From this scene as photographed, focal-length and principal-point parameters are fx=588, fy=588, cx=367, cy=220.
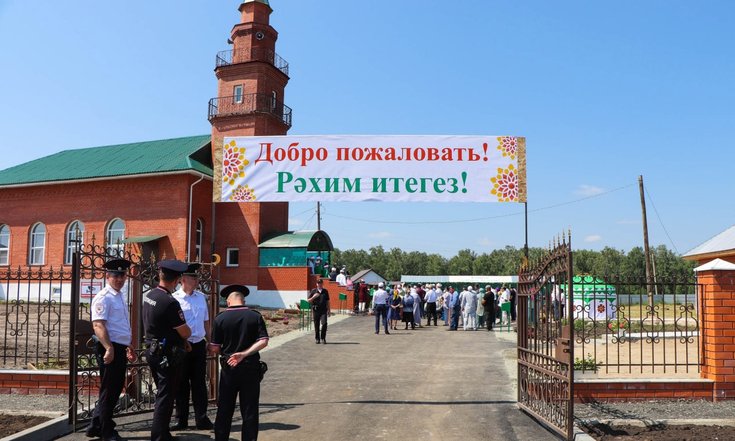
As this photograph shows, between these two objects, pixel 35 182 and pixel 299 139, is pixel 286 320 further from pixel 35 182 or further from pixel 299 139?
pixel 35 182

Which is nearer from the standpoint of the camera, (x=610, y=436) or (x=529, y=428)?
(x=610, y=436)

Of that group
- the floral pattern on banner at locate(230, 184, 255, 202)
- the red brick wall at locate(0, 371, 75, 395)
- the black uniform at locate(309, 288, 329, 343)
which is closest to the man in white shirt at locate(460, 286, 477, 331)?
the black uniform at locate(309, 288, 329, 343)

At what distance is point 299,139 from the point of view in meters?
8.77

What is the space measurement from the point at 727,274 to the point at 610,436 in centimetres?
301

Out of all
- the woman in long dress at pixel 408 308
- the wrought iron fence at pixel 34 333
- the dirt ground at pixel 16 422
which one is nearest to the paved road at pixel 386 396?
the dirt ground at pixel 16 422

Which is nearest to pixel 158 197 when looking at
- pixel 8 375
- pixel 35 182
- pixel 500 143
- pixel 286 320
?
pixel 35 182

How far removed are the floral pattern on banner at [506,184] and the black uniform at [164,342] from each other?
4.75m

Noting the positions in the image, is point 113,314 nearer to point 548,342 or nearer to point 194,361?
point 194,361

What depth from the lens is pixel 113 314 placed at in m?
6.11

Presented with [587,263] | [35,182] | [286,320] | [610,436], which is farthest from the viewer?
[587,263]

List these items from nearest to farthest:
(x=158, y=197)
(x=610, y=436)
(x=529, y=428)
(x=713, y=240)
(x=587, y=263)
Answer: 1. (x=610, y=436)
2. (x=529, y=428)
3. (x=713, y=240)
4. (x=158, y=197)
5. (x=587, y=263)

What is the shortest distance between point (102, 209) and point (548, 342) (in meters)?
27.9

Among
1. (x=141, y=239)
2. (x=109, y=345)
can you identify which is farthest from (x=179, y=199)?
(x=109, y=345)

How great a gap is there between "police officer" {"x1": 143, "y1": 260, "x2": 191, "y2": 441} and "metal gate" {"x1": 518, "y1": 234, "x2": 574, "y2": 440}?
3940 millimetres
